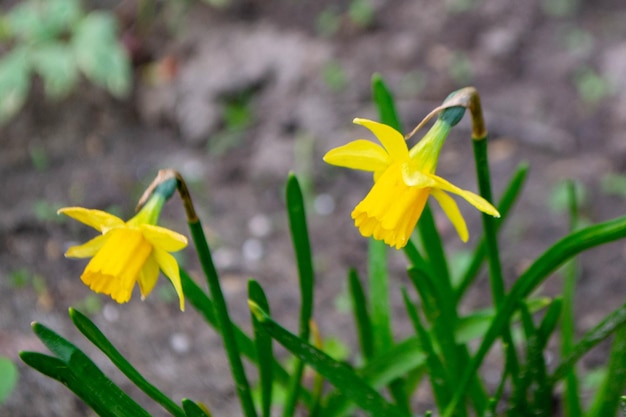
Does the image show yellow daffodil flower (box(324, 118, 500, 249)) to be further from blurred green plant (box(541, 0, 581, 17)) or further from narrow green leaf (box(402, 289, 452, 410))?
blurred green plant (box(541, 0, 581, 17))

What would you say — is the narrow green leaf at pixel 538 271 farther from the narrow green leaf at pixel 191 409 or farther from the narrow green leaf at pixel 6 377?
the narrow green leaf at pixel 6 377

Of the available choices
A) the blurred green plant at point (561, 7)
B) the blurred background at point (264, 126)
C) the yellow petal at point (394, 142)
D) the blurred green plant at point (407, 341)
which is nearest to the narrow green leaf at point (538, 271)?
the blurred green plant at point (407, 341)

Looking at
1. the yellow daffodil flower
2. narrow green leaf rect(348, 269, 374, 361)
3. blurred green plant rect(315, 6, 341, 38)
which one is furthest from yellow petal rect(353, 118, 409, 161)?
blurred green plant rect(315, 6, 341, 38)

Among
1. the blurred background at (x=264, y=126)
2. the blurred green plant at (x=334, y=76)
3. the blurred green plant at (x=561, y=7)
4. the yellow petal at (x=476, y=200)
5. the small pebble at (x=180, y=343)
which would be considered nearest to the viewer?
the yellow petal at (x=476, y=200)

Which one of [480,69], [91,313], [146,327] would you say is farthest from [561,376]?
[480,69]

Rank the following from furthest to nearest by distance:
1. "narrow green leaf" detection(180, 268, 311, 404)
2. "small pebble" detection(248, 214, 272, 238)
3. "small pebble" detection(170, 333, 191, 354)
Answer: "small pebble" detection(248, 214, 272, 238), "small pebble" detection(170, 333, 191, 354), "narrow green leaf" detection(180, 268, 311, 404)

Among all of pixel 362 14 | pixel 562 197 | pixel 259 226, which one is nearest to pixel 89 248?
pixel 259 226
